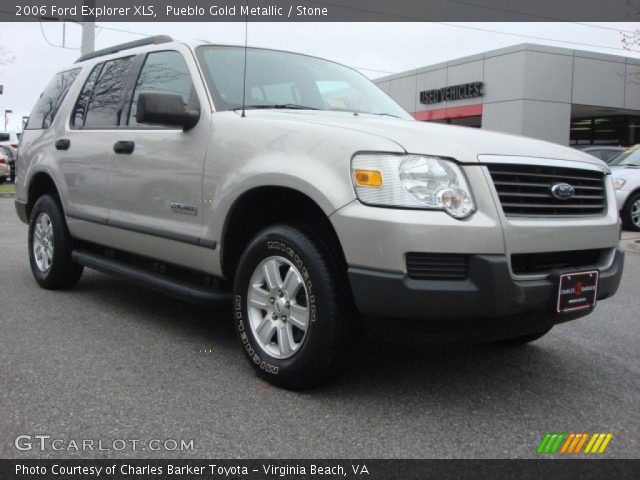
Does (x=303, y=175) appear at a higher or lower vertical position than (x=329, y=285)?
higher

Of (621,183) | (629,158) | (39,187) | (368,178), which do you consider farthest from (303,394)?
(629,158)

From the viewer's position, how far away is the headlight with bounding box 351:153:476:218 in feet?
8.91

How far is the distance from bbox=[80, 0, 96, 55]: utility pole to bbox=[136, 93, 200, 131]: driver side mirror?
1458cm

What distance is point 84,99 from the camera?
511 centimetres

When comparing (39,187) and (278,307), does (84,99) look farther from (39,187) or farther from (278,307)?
(278,307)

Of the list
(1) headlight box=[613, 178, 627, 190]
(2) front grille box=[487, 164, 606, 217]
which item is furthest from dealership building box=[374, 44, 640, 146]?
(2) front grille box=[487, 164, 606, 217]

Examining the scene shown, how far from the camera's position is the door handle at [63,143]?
5027 millimetres

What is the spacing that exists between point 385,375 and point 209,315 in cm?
179

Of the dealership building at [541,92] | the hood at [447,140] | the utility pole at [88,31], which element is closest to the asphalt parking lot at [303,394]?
the hood at [447,140]

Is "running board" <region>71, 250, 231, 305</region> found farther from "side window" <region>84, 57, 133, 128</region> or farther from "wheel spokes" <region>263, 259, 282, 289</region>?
"side window" <region>84, 57, 133, 128</region>

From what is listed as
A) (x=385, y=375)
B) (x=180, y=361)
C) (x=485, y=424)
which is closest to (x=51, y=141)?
(x=180, y=361)

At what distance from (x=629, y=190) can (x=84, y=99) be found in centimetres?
942

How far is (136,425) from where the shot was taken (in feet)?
8.89

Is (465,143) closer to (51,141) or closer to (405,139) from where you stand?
(405,139)
